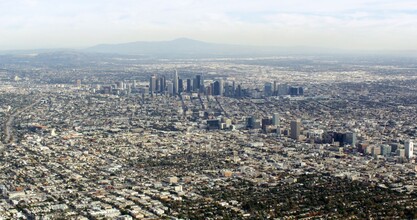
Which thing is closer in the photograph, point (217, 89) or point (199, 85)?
point (217, 89)

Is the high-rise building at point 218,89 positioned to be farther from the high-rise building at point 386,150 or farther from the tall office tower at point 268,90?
the high-rise building at point 386,150

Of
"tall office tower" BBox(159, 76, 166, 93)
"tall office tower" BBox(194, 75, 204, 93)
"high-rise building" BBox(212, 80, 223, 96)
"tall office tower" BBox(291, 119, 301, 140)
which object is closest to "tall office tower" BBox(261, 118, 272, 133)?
"tall office tower" BBox(291, 119, 301, 140)

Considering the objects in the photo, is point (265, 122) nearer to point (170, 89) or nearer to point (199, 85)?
point (170, 89)

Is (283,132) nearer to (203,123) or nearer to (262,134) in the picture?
(262,134)

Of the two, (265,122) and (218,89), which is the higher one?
(265,122)

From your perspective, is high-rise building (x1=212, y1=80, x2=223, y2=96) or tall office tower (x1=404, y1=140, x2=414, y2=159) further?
high-rise building (x1=212, y1=80, x2=223, y2=96)

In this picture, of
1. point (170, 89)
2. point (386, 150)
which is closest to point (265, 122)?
point (386, 150)

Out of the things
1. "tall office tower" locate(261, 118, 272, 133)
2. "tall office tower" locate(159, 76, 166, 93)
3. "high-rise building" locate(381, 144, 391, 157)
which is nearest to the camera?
"high-rise building" locate(381, 144, 391, 157)

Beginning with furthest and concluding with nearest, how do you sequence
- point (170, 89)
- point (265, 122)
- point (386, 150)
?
point (170, 89)
point (265, 122)
point (386, 150)

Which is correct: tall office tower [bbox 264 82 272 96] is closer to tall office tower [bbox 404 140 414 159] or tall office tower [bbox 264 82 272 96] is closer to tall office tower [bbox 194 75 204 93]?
tall office tower [bbox 194 75 204 93]

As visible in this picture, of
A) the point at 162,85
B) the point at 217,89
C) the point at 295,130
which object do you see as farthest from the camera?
the point at 162,85

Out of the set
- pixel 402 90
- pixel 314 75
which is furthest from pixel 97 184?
pixel 314 75
